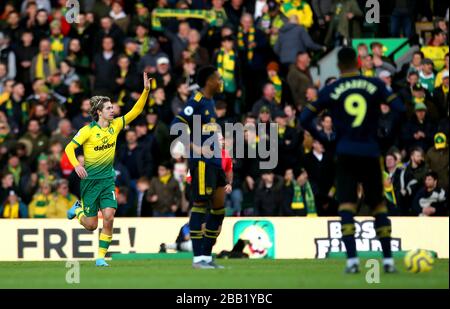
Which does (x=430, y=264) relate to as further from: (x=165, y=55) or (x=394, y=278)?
(x=165, y=55)

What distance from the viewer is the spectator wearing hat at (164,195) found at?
24.0 m

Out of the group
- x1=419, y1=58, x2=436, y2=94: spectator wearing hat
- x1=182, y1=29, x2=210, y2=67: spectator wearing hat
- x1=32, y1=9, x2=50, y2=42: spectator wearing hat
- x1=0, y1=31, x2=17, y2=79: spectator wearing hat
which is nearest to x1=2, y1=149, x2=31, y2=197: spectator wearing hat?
x1=0, y1=31, x2=17, y2=79: spectator wearing hat

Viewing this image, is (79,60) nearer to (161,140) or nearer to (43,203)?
(161,140)

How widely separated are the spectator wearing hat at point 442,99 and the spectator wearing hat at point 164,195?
5593 millimetres

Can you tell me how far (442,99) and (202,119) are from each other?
10.2m

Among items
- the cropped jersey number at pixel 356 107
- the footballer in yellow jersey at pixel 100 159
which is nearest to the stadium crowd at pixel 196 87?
the footballer in yellow jersey at pixel 100 159

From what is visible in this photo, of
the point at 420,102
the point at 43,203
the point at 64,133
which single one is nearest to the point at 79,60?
the point at 64,133

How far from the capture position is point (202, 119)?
54.5 feet

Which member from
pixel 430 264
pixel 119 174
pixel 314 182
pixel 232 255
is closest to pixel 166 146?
Answer: pixel 119 174

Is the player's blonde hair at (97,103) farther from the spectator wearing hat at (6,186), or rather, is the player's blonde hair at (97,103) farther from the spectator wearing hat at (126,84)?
the spectator wearing hat at (126,84)

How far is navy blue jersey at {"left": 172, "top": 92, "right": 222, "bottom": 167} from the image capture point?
1650 centimetres

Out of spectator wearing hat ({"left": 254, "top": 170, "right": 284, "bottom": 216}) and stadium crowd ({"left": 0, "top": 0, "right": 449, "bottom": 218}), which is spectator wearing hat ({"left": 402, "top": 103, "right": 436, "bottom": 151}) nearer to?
stadium crowd ({"left": 0, "top": 0, "right": 449, "bottom": 218})

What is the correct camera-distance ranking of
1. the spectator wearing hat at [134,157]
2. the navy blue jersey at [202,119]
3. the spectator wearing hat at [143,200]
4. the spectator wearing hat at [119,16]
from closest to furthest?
1. the navy blue jersey at [202,119]
2. the spectator wearing hat at [143,200]
3. the spectator wearing hat at [134,157]
4. the spectator wearing hat at [119,16]

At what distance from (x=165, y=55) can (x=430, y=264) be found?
40.3 feet
